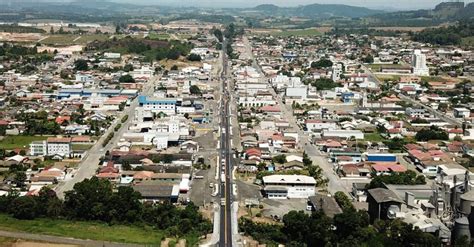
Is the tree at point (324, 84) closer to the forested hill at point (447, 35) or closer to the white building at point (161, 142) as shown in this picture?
the white building at point (161, 142)

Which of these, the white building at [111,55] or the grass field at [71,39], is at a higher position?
the grass field at [71,39]

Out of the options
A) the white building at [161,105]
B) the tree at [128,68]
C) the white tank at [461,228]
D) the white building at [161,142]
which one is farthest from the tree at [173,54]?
the white tank at [461,228]

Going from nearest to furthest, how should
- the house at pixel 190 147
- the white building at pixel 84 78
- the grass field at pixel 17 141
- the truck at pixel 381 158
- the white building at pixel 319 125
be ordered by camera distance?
the truck at pixel 381 158, the house at pixel 190 147, the grass field at pixel 17 141, the white building at pixel 319 125, the white building at pixel 84 78

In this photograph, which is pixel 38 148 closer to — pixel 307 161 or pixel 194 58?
pixel 307 161

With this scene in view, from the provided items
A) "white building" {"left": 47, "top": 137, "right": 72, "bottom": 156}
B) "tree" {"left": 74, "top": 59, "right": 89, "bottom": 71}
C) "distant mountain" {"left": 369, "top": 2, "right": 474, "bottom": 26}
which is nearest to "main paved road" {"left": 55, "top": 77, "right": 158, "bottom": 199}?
"white building" {"left": 47, "top": 137, "right": 72, "bottom": 156}

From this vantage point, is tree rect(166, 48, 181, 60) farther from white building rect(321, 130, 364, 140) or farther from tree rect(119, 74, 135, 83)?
white building rect(321, 130, 364, 140)

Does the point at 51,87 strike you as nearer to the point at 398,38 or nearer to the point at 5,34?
the point at 5,34

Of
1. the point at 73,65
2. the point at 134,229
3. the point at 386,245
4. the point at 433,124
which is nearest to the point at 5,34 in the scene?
the point at 73,65

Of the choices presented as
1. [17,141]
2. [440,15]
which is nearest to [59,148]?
[17,141]
